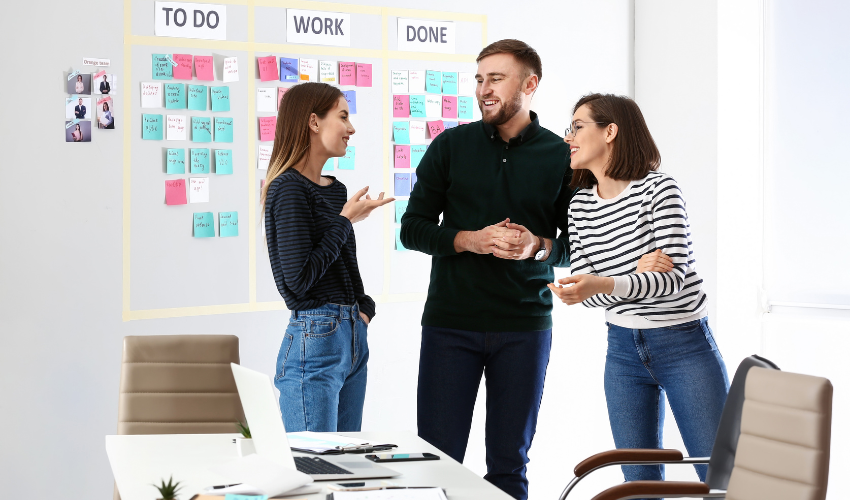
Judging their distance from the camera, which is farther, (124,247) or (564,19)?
(564,19)

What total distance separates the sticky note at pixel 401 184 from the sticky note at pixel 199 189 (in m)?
0.84

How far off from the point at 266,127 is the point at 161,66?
469 millimetres

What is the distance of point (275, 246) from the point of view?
7.93ft

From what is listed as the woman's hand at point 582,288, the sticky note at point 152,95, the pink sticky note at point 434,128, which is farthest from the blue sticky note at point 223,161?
the woman's hand at point 582,288

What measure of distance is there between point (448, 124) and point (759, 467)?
2.31 metres

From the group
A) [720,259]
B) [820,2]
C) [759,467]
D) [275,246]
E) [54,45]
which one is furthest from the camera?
[720,259]

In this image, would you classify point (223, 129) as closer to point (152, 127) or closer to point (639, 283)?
point (152, 127)

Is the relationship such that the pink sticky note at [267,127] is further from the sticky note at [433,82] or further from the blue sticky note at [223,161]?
the sticky note at [433,82]

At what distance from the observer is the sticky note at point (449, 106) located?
3.61m

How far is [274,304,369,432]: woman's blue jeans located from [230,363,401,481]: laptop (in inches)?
22.5

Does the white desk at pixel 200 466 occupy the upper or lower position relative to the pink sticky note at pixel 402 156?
lower

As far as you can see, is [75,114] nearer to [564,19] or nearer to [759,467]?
[564,19]

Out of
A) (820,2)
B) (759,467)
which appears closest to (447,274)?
(759,467)

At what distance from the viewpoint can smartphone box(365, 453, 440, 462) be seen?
1.73m
